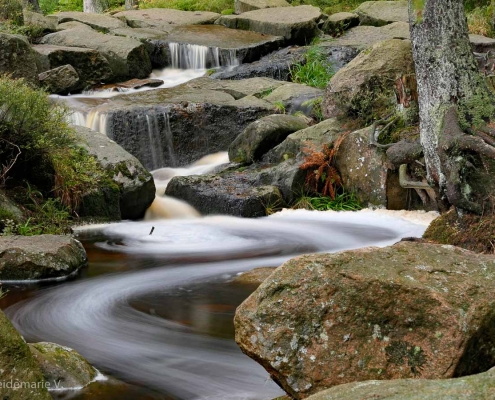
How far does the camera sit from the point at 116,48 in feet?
60.4

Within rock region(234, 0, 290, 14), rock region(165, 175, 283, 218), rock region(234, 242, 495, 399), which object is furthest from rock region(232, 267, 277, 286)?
rock region(234, 0, 290, 14)

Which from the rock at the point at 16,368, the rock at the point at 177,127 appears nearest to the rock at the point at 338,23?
the rock at the point at 177,127

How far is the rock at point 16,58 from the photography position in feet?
46.5

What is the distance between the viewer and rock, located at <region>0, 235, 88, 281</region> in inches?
305

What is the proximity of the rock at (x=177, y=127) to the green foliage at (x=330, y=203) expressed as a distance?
323 cm

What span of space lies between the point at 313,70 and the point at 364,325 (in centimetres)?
1379

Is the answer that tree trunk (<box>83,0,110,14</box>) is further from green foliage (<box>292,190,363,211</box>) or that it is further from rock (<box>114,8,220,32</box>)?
green foliage (<box>292,190,363,211</box>)

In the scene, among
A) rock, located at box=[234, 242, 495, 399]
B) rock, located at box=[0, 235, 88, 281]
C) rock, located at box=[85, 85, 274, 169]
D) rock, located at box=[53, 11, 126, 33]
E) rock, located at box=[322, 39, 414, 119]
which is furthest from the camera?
rock, located at box=[53, 11, 126, 33]

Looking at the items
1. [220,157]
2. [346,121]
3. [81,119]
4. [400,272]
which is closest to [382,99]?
[346,121]

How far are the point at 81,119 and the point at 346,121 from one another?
5.15 meters

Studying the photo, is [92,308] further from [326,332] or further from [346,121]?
[346,121]

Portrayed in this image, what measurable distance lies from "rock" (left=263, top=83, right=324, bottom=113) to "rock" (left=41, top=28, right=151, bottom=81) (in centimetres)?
451

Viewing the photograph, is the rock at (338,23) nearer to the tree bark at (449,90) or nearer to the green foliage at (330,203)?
the green foliage at (330,203)

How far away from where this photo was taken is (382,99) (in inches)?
462
